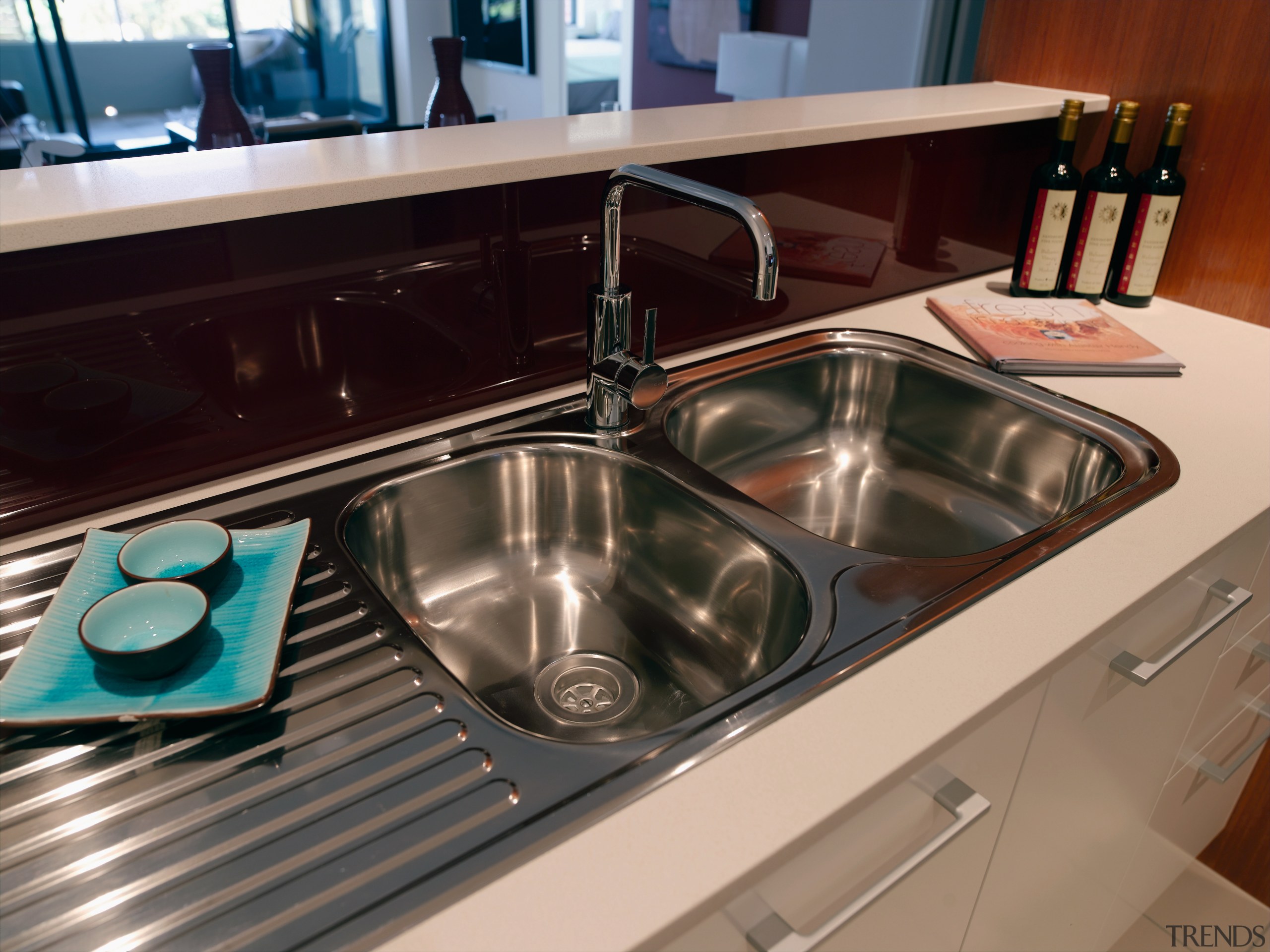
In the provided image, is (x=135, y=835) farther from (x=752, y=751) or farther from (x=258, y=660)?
(x=752, y=751)

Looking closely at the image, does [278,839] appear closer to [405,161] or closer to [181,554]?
[181,554]

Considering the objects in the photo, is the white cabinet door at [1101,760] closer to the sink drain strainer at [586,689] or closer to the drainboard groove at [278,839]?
the sink drain strainer at [586,689]

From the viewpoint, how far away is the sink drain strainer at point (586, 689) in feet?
2.88

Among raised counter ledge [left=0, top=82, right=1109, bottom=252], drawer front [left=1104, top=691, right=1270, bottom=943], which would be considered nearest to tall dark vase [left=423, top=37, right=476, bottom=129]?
raised counter ledge [left=0, top=82, right=1109, bottom=252]

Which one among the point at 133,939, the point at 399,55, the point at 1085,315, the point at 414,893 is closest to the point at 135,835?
the point at 133,939

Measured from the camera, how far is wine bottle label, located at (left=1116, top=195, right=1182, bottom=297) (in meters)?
1.34

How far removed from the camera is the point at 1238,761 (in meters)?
1.26

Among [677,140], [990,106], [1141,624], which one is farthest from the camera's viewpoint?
[990,106]

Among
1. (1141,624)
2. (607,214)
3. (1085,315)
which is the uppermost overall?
(607,214)

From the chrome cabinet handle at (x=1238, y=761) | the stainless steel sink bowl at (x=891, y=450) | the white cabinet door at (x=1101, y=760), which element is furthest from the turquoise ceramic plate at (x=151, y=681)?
the chrome cabinet handle at (x=1238, y=761)

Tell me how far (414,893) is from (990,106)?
4.29ft

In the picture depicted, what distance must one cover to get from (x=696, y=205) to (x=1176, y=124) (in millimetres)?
847

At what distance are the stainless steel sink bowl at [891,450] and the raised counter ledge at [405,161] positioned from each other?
29 centimetres

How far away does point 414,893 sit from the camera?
50cm
